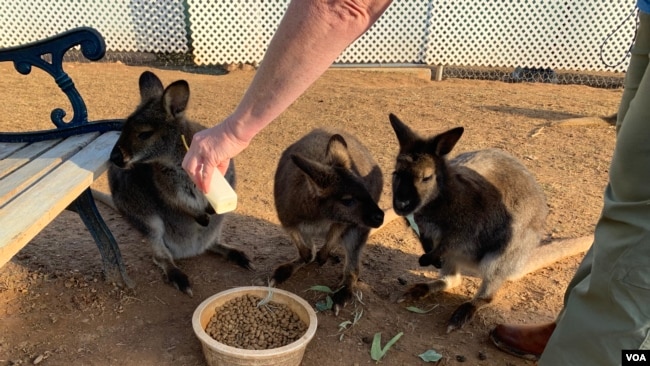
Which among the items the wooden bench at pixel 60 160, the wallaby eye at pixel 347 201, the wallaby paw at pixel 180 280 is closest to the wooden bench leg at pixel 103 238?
the wooden bench at pixel 60 160

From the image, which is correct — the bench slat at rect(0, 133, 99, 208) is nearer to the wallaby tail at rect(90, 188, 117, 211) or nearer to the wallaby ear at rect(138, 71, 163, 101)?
the wallaby ear at rect(138, 71, 163, 101)

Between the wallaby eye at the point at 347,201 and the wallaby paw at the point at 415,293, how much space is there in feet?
1.95

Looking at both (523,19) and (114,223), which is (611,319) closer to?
(114,223)

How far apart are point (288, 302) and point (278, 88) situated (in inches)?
49.1

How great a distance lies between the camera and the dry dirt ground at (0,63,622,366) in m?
2.43

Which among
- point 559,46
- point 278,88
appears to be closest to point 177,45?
point 559,46

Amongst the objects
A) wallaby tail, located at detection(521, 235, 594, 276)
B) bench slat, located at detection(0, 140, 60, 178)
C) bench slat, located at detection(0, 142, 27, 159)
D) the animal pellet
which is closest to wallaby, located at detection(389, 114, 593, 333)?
wallaby tail, located at detection(521, 235, 594, 276)

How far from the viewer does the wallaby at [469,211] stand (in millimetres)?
2672

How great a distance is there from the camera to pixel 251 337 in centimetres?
228

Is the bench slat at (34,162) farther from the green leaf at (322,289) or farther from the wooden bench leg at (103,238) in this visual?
the green leaf at (322,289)

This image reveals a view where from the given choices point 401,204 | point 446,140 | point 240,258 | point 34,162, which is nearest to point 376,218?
point 401,204

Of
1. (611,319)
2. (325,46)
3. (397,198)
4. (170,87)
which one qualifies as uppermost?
(325,46)

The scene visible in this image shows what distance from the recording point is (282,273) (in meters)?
3.01

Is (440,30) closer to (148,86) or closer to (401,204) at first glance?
(148,86)
